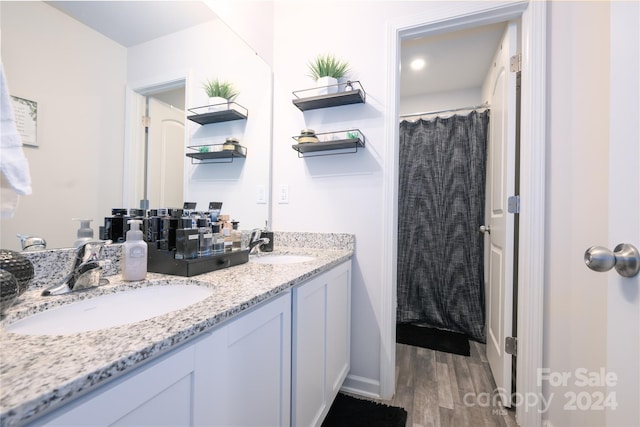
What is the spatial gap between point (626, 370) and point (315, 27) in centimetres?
194

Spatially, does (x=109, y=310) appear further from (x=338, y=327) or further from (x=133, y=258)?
(x=338, y=327)

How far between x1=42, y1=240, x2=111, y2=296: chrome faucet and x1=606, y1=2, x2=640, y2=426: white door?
118cm

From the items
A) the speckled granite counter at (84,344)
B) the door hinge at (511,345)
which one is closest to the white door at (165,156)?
the speckled granite counter at (84,344)

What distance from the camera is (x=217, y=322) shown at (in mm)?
568

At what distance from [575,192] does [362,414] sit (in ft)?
4.56

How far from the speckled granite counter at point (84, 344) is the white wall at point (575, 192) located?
3.67 feet

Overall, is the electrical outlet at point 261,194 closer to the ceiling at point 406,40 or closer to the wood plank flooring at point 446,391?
the ceiling at point 406,40

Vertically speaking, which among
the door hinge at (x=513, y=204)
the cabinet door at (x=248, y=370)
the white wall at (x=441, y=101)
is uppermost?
the white wall at (x=441, y=101)

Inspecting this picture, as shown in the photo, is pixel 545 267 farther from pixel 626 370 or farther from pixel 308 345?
pixel 308 345

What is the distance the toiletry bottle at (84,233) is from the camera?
827 mm

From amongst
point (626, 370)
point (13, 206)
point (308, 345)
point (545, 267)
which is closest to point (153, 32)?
point (13, 206)

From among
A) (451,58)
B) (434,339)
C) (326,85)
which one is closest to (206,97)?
(326,85)

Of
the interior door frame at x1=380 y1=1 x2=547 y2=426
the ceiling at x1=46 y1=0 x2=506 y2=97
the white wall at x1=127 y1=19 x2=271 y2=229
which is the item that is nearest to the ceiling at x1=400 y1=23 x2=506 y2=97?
the ceiling at x1=46 y1=0 x2=506 y2=97

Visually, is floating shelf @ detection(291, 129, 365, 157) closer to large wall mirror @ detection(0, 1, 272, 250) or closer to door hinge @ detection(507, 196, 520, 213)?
large wall mirror @ detection(0, 1, 272, 250)
